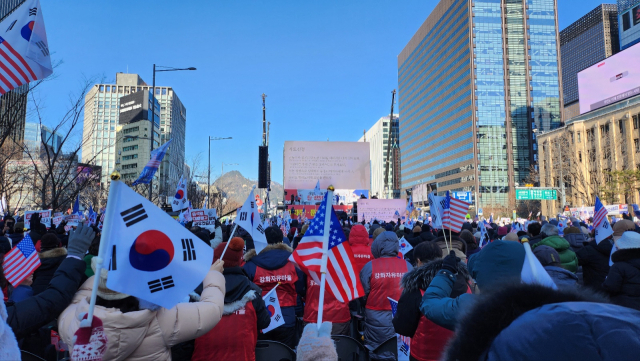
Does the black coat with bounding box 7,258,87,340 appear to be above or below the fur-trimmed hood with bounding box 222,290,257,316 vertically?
above

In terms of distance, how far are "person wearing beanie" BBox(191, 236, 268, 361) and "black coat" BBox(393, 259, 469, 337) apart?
1352 millimetres

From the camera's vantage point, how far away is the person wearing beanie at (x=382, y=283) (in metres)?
5.25

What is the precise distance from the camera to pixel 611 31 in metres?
140

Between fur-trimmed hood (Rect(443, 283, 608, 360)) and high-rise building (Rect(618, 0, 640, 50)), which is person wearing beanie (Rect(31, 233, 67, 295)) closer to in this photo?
fur-trimmed hood (Rect(443, 283, 608, 360))

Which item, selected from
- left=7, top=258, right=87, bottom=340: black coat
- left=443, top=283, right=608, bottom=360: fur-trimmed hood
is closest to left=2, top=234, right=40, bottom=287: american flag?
left=7, top=258, right=87, bottom=340: black coat

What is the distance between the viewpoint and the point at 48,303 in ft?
9.48

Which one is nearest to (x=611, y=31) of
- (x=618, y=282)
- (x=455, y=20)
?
(x=455, y=20)

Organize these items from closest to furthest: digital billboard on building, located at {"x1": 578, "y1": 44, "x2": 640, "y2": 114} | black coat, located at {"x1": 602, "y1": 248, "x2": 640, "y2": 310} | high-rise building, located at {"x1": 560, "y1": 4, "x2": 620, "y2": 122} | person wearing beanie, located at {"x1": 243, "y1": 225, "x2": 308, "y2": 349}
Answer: black coat, located at {"x1": 602, "y1": 248, "x2": 640, "y2": 310} → person wearing beanie, located at {"x1": 243, "y1": 225, "x2": 308, "y2": 349} → digital billboard on building, located at {"x1": 578, "y1": 44, "x2": 640, "y2": 114} → high-rise building, located at {"x1": 560, "y1": 4, "x2": 620, "y2": 122}

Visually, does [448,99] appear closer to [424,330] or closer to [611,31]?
[611,31]

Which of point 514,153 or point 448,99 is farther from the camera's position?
point 448,99

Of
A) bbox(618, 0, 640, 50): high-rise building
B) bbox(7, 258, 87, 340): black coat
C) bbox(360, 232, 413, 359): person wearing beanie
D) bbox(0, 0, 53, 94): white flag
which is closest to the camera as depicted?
bbox(7, 258, 87, 340): black coat

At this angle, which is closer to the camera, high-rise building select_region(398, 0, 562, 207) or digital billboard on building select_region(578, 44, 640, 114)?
digital billboard on building select_region(578, 44, 640, 114)

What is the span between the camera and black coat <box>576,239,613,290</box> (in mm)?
6598

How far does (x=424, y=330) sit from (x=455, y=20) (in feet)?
376
